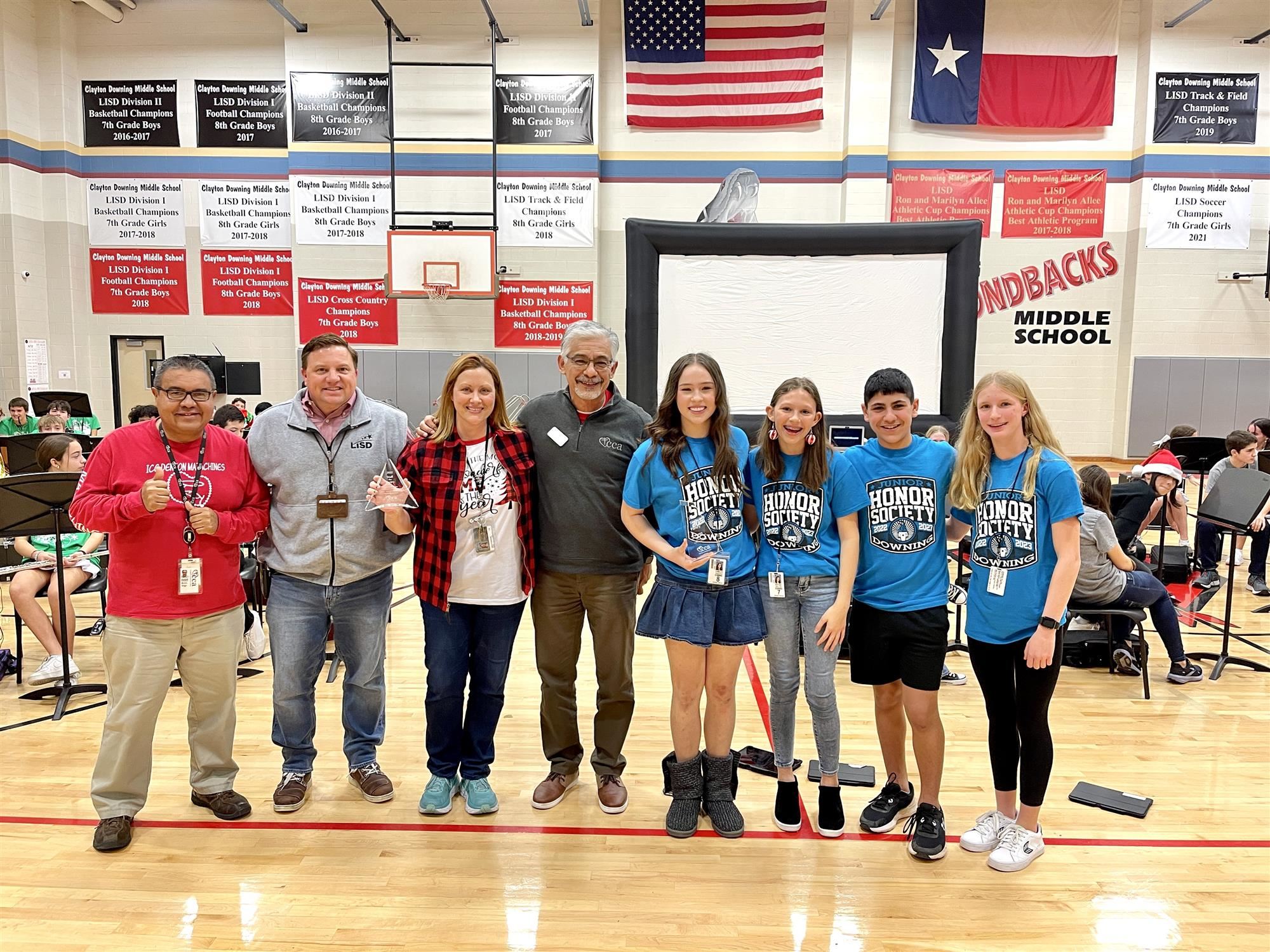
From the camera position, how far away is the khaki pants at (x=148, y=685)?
2951 millimetres

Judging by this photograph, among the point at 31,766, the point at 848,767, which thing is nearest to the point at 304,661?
the point at 31,766

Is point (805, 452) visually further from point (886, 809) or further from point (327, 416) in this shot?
point (327, 416)

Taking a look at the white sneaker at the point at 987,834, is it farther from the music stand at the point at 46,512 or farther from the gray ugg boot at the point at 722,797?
the music stand at the point at 46,512

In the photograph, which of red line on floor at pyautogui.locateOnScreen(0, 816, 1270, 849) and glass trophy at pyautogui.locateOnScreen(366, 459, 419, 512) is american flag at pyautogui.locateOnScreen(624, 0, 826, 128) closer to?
glass trophy at pyautogui.locateOnScreen(366, 459, 419, 512)

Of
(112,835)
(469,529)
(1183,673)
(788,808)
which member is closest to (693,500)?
(469,529)

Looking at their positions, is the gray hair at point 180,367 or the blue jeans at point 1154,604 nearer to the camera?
the gray hair at point 180,367

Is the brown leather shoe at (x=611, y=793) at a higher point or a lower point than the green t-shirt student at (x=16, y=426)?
lower

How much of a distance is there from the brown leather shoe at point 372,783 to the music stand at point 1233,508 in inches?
189

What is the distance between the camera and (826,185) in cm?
1202

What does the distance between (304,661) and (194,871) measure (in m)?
0.78

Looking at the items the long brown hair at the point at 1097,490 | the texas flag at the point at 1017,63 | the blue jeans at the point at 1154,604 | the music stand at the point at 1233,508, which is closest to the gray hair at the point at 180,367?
the long brown hair at the point at 1097,490

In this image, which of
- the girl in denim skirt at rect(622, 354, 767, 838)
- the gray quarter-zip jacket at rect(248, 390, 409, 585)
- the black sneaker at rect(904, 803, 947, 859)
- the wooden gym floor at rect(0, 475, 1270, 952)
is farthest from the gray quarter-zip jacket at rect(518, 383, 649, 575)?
the black sneaker at rect(904, 803, 947, 859)

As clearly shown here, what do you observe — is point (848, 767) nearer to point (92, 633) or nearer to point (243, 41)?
point (92, 633)

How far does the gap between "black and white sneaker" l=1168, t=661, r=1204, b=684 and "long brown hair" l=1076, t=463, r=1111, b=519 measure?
1093 mm
